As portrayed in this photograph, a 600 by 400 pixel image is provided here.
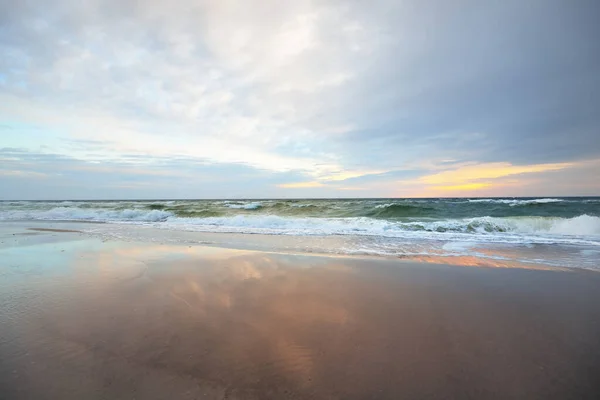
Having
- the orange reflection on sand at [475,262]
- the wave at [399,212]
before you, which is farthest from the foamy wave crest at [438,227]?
the wave at [399,212]

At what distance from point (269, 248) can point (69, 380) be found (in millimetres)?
6232

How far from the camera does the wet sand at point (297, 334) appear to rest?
220cm

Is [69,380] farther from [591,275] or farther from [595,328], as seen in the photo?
[591,275]

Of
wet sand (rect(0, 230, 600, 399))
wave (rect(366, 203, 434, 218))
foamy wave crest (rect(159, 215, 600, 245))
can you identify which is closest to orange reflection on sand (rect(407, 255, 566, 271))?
wet sand (rect(0, 230, 600, 399))

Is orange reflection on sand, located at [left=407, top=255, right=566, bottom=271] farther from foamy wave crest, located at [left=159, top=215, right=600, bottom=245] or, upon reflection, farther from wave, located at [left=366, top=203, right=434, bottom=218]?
wave, located at [left=366, top=203, right=434, bottom=218]

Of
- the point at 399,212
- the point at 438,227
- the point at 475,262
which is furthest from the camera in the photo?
the point at 399,212

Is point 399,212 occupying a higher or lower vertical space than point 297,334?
higher

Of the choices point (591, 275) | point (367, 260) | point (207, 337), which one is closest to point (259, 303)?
point (207, 337)

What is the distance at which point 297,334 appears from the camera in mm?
3041

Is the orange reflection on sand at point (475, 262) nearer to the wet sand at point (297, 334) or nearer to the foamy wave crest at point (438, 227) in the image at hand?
the wet sand at point (297, 334)

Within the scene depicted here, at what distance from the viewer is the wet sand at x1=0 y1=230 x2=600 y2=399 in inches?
86.5

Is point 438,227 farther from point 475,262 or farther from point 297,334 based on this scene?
point 297,334

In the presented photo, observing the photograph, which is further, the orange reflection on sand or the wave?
the wave

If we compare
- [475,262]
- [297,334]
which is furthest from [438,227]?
[297,334]
